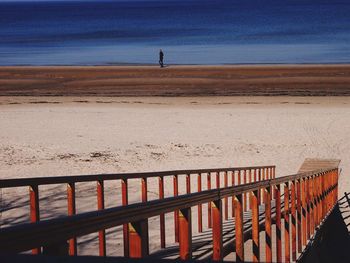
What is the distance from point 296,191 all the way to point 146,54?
53426 mm

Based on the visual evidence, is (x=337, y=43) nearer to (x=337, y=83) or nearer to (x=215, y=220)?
(x=337, y=83)

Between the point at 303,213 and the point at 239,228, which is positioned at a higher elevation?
the point at 239,228

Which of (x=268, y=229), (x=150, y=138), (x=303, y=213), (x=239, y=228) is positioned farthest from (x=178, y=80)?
(x=239, y=228)

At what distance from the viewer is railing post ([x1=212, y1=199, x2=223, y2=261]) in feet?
14.4

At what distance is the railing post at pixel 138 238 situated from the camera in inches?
135

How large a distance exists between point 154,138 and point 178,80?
19050 millimetres

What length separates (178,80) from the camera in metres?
38.9

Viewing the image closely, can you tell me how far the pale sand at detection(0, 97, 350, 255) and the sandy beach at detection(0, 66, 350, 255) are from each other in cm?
2

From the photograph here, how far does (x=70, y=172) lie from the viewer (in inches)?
614

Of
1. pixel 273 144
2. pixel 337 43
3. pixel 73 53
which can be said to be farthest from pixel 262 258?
pixel 337 43

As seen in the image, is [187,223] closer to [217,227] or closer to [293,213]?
[217,227]

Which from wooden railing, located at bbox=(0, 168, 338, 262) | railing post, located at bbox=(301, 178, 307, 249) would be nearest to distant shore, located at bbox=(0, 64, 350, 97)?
railing post, located at bbox=(301, 178, 307, 249)

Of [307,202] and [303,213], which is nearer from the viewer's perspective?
[303,213]

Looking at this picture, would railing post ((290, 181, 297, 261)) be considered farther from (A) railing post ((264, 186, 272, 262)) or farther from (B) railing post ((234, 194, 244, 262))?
(B) railing post ((234, 194, 244, 262))
